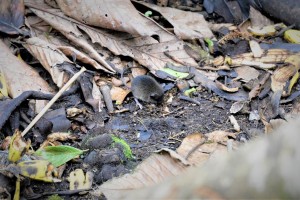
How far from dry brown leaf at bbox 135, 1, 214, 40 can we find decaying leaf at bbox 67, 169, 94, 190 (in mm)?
1182

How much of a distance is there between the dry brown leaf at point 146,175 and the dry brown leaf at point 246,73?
3.41 ft

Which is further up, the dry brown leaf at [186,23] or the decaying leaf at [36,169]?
the dry brown leaf at [186,23]

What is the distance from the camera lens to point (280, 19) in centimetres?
294

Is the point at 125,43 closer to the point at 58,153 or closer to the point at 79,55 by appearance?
the point at 79,55

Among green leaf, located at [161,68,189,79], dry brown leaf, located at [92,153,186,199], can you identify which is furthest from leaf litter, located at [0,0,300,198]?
dry brown leaf, located at [92,153,186,199]

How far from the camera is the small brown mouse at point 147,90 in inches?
91.0

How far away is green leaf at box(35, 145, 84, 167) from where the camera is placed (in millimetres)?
1786

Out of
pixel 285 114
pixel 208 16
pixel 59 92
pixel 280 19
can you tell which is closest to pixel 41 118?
pixel 59 92

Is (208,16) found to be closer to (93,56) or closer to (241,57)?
(241,57)

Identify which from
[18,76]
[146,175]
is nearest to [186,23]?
[18,76]

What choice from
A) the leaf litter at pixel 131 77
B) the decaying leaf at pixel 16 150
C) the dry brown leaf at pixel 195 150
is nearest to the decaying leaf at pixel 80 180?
the leaf litter at pixel 131 77

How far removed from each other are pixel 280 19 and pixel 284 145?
2.52m

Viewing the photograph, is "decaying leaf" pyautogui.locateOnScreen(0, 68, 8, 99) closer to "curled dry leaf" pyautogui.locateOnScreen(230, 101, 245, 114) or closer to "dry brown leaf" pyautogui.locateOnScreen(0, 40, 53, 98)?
"dry brown leaf" pyautogui.locateOnScreen(0, 40, 53, 98)

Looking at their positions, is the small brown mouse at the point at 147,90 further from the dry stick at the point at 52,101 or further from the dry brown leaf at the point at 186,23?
the dry brown leaf at the point at 186,23
